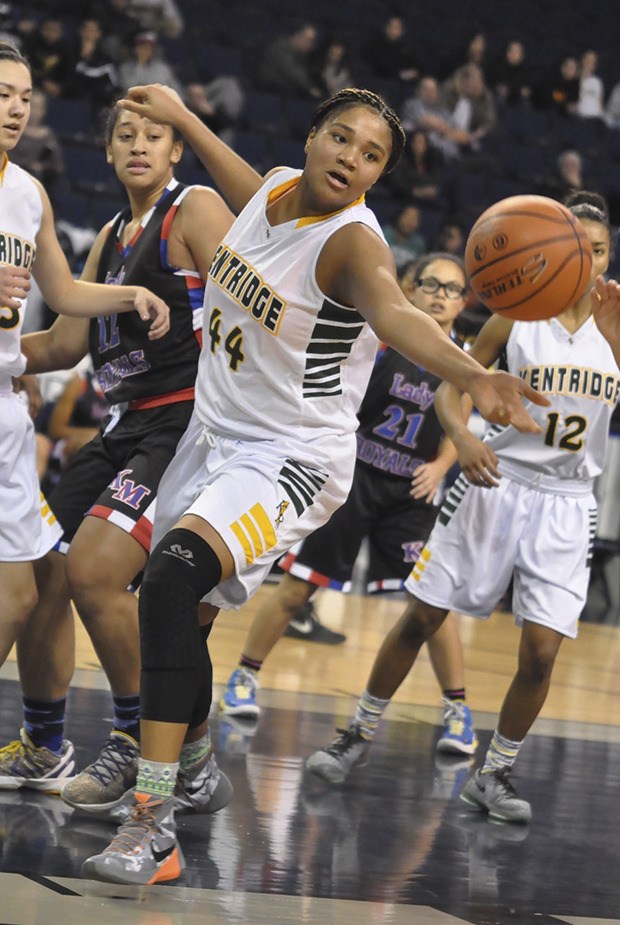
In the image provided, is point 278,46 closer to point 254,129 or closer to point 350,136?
point 254,129

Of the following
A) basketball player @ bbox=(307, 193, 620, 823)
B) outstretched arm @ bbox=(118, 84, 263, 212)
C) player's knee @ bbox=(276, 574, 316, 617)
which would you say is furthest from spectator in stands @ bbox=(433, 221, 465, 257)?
outstretched arm @ bbox=(118, 84, 263, 212)

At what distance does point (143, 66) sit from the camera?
1188 cm

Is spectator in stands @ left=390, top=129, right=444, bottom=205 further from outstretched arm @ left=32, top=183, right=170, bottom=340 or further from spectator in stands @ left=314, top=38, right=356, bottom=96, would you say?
outstretched arm @ left=32, top=183, right=170, bottom=340

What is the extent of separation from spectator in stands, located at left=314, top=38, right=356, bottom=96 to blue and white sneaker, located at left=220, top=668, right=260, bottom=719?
359 inches

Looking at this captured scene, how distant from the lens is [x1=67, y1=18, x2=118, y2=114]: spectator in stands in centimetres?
1170

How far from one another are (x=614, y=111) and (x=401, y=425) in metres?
10.6

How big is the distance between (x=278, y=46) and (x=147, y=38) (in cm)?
198

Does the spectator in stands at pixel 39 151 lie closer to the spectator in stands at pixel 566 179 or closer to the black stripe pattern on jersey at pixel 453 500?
the spectator in stands at pixel 566 179

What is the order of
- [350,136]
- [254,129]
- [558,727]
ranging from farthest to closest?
[254,129], [558,727], [350,136]

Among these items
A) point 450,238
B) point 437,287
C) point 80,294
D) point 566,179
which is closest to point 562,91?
point 566,179

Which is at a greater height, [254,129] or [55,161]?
[254,129]

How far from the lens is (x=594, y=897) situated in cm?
361

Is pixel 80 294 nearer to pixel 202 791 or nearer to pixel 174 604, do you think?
pixel 174 604

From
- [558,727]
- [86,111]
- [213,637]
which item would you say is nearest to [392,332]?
[558,727]
